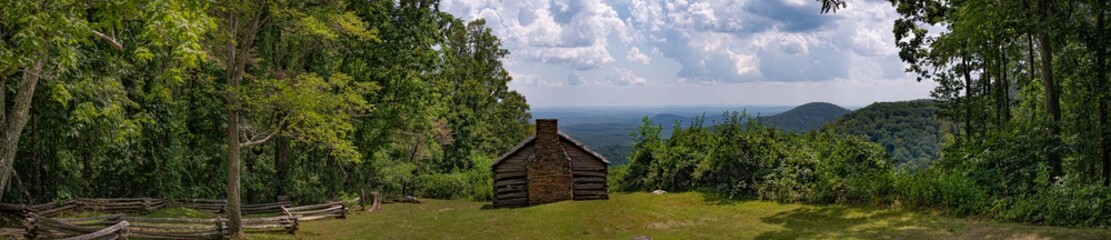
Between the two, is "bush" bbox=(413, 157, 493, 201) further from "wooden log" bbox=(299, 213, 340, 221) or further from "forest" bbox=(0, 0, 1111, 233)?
"wooden log" bbox=(299, 213, 340, 221)

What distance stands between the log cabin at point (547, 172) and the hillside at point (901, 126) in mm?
40951

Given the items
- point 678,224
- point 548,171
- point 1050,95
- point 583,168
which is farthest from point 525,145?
point 1050,95

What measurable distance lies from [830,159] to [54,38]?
2322 cm

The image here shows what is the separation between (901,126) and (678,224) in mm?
59138

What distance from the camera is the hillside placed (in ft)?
211

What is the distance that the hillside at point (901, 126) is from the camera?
2527 inches

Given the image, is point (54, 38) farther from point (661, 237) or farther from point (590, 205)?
point (590, 205)

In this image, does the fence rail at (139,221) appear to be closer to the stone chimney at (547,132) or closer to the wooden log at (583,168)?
the stone chimney at (547,132)

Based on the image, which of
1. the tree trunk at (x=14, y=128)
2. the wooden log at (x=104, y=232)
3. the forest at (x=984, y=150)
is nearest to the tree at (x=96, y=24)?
the wooden log at (x=104, y=232)

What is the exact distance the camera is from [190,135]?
2525cm

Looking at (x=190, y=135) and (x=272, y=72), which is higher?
(x=272, y=72)

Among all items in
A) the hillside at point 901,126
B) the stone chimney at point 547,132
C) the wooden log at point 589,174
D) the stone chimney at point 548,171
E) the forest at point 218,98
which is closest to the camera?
the forest at point 218,98

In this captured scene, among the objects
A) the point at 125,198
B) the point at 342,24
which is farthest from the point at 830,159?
the point at 125,198

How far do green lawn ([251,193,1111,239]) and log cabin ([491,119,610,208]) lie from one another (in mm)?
1236
